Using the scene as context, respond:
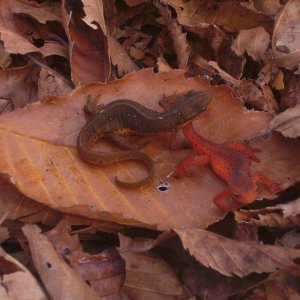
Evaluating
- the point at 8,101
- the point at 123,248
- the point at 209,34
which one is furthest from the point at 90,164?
the point at 209,34

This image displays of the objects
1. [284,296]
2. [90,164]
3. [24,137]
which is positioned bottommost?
[284,296]

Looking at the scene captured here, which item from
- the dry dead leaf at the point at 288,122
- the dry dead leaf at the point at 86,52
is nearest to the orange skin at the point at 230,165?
the dry dead leaf at the point at 288,122

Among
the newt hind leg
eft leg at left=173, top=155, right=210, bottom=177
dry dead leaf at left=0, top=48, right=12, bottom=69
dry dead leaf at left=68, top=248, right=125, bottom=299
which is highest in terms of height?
dry dead leaf at left=0, top=48, right=12, bottom=69

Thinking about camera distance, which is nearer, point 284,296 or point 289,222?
point 284,296

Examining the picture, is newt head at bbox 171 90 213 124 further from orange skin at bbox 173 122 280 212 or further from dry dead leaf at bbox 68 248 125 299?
dry dead leaf at bbox 68 248 125 299

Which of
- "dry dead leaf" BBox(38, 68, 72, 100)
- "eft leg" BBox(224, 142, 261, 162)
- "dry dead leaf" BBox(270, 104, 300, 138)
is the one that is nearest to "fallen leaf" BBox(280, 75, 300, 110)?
"dry dead leaf" BBox(270, 104, 300, 138)

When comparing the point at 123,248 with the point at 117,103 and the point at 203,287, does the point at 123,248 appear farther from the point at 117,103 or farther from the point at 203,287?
the point at 117,103
